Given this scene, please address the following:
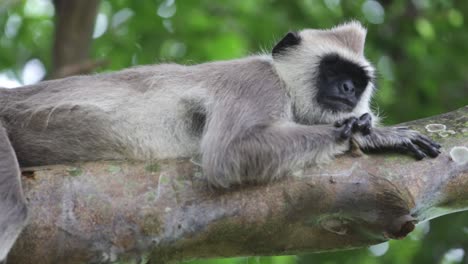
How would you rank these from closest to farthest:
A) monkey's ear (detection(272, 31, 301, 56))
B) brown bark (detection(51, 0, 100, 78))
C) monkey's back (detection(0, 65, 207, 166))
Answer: monkey's back (detection(0, 65, 207, 166))
monkey's ear (detection(272, 31, 301, 56))
brown bark (detection(51, 0, 100, 78))

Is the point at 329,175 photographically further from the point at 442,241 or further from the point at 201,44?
the point at 201,44

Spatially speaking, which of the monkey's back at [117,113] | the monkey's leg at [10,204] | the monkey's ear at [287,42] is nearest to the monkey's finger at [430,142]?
the monkey's back at [117,113]

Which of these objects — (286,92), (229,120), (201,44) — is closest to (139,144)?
(229,120)

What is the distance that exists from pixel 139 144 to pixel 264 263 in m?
2.15

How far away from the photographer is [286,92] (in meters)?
5.19

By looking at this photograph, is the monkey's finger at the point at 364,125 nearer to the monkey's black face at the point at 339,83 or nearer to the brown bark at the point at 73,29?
the monkey's black face at the point at 339,83

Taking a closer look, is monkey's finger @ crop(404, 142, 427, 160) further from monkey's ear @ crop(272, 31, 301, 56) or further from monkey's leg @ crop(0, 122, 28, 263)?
monkey's leg @ crop(0, 122, 28, 263)

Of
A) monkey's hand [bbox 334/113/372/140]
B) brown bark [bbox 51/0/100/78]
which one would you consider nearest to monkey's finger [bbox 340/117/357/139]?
monkey's hand [bbox 334/113/372/140]

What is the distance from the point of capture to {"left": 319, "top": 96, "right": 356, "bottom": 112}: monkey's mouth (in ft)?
17.1

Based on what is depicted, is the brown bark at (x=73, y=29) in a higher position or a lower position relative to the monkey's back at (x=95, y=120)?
lower

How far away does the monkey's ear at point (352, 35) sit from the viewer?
557cm

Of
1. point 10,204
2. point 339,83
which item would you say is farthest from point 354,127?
point 10,204

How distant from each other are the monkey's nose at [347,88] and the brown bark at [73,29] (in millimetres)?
2742

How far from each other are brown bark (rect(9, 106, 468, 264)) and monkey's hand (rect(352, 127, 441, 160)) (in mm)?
53
